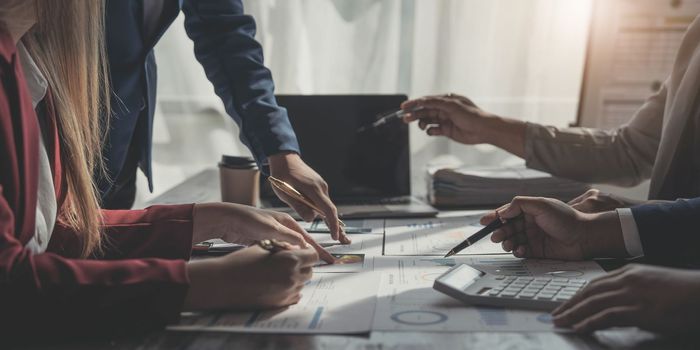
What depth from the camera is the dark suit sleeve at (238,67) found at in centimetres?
122

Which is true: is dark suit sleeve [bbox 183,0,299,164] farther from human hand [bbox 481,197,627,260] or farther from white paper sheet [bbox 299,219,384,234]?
human hand [bbox 481,197,627,260]

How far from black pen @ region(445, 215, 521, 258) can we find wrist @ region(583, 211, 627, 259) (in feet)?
0.34

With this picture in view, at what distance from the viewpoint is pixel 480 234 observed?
101 centimetres

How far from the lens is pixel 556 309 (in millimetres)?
727

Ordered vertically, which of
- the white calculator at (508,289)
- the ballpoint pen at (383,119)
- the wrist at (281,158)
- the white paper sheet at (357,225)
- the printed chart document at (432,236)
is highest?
the ballpoint pen at (383,119)

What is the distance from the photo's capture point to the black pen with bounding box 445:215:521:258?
3.30ft

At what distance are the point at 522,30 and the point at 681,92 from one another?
0.72m

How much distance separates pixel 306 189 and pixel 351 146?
1.40 ft

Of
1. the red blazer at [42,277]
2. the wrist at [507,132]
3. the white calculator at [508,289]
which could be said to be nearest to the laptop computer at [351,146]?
the wrist at [507,132]

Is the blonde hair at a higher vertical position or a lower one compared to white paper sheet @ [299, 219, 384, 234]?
higher

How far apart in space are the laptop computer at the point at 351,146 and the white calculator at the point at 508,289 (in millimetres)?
668

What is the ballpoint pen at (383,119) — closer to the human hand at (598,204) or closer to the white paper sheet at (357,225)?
the white paper sheet at (357,225)

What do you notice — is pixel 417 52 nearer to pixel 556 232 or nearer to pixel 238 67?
pixel 238 67

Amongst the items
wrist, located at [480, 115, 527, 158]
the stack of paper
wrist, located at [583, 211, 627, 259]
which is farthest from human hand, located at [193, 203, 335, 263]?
wrist, located at [480, 115, 527, 158]
